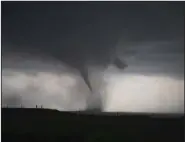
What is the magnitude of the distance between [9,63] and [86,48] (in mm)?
352

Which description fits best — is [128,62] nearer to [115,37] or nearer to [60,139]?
[115,37]

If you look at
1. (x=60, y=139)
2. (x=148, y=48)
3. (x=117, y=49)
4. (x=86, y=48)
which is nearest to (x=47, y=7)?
(x=86, y=48)

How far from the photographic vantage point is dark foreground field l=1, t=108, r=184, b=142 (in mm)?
1306

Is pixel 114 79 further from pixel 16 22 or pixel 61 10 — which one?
pixel 16 22

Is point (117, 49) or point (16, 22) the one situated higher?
point (16, 22)

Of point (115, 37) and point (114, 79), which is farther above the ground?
point (115, 37)

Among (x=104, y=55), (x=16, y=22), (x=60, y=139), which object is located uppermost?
(x=16, y=22)

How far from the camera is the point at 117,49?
1330 millimetres

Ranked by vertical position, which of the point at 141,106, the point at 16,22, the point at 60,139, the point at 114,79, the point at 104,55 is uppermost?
the point at 16,22

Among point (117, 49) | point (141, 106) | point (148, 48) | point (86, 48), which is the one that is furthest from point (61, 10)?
point (141, 106)

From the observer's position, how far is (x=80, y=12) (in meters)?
1.35

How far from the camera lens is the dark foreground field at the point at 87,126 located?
1.31m

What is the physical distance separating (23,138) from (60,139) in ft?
0.54

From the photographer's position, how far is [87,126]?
4.33 feet
